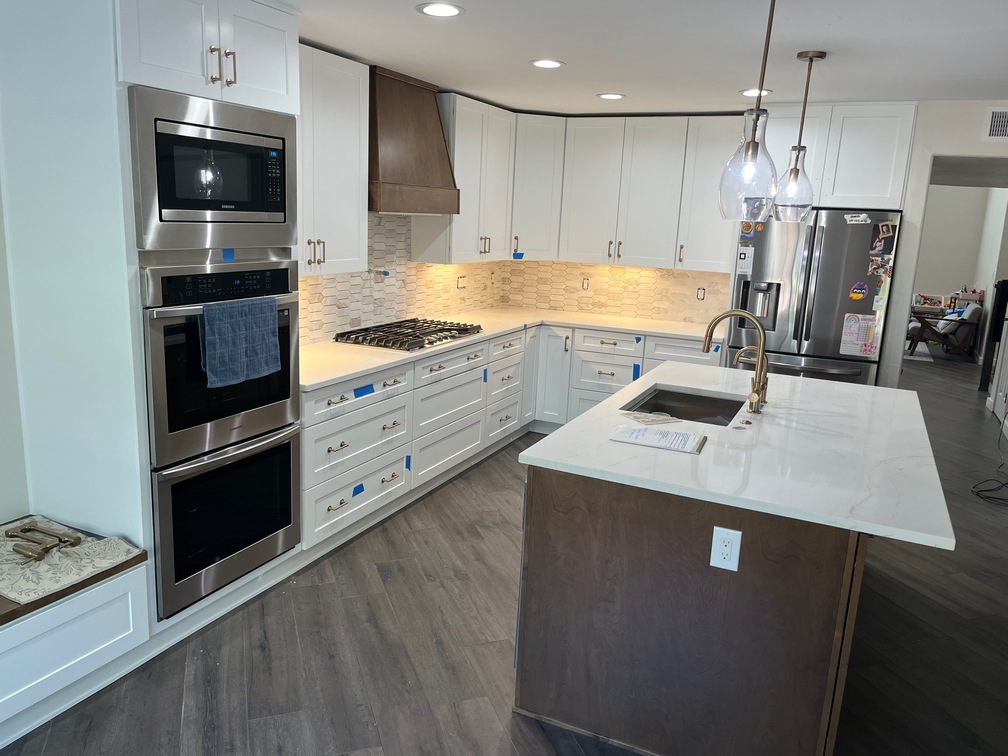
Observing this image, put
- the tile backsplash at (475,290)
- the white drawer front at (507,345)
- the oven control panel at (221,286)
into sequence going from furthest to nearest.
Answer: the white drawer front at (507,345), the tile backsplash at (475,290), the oven control panel at (221,286)

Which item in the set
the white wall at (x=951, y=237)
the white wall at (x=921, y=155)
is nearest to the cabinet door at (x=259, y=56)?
the white wall at (x=921, y=155)

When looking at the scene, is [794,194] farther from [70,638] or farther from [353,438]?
[70,638]

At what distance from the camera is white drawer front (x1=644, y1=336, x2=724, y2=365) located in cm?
500

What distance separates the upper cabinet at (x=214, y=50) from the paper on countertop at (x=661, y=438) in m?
1.83

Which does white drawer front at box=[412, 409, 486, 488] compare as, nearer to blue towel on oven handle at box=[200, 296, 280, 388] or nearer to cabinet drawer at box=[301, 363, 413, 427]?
cabinet drawer at box=[301, 363, 413, 427]

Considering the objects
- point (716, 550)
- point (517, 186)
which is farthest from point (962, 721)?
point (517, 186)

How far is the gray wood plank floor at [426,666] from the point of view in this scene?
235 cm

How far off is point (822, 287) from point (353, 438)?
119 inches

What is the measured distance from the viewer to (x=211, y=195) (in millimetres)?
2621

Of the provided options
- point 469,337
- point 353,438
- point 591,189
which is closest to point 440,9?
point 353,438

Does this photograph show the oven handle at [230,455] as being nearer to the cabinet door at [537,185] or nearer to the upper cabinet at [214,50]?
the upper cabinet at [214,50]

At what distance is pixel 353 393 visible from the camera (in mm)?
3488

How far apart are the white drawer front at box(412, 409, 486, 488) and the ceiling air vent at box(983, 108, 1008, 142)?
136 inches

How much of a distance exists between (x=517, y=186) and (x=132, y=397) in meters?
3.50
